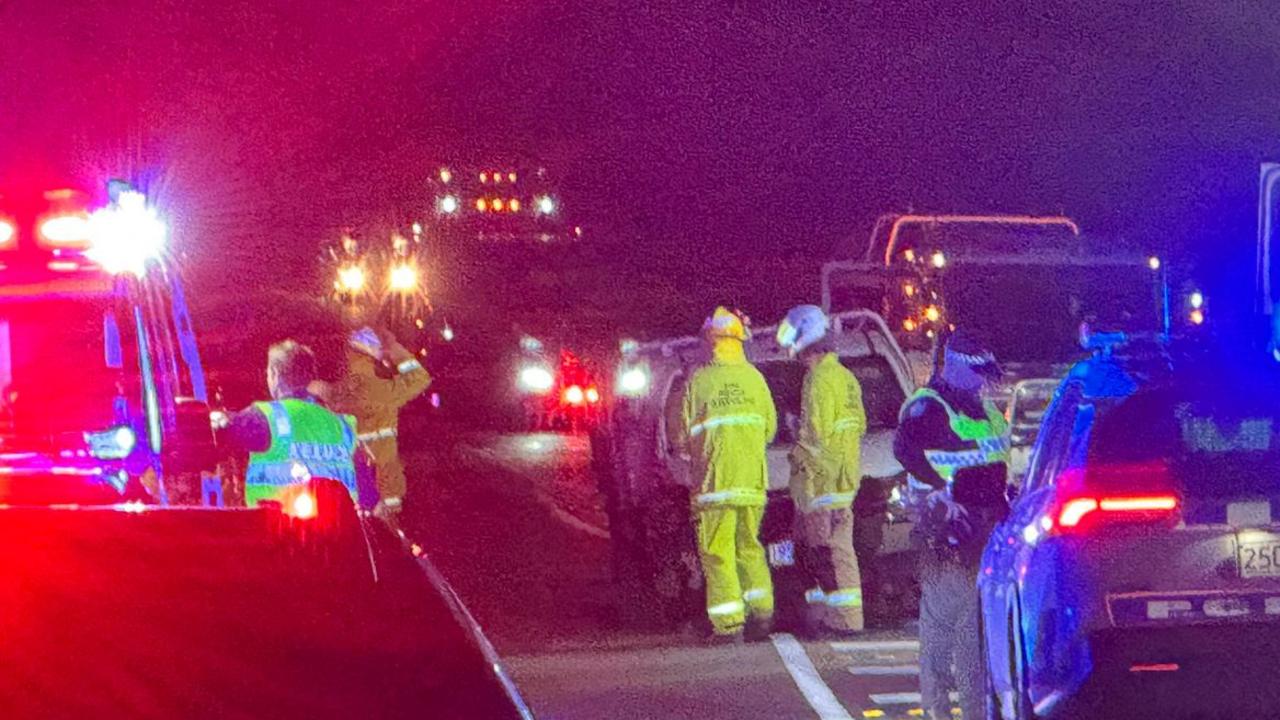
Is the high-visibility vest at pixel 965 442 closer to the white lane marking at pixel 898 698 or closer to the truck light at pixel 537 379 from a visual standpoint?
the white lane marking at pixel 898 698

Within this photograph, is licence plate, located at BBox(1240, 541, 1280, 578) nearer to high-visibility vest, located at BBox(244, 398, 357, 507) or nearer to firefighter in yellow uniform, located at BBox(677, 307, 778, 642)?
high-visibility vest, located at BBox(244, 398, 357, 507)

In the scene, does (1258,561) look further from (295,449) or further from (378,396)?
(378,396)

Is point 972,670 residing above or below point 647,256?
below

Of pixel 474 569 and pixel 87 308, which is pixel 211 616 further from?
pixel 474 569

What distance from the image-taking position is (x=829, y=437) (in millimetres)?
10250

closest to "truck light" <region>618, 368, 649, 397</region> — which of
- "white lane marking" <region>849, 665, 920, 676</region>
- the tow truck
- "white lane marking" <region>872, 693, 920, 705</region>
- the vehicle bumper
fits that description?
"white lane marking" <region>849, 665, 920, 676</region>

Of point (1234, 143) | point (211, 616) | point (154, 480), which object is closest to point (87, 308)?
point (154, 480)

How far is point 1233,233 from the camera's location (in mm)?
24969

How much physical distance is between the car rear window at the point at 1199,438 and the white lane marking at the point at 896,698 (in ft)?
10.3

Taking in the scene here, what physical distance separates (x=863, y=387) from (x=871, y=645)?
212 centimetres

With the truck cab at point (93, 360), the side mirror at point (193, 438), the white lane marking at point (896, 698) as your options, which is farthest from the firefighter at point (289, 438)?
the white lane marking at point (896, 698)

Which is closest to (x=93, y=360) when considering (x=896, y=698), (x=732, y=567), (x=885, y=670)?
(x=896, y=698)

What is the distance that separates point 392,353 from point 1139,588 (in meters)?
5.93

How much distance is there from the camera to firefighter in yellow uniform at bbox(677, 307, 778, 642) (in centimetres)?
1017
